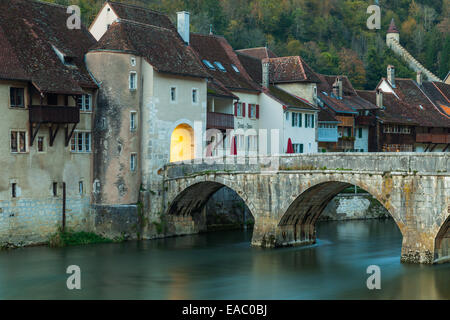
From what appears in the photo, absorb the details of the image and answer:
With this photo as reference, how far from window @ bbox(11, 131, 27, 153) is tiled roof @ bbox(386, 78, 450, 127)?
153 ft

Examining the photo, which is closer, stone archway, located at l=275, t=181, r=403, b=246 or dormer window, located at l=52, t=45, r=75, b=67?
stone archway, located at l=275, t=181, r=403, b=246

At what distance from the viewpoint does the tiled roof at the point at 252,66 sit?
208ft

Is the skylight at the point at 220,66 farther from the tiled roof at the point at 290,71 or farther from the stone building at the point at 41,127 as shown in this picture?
the stone building at the point at 41,127

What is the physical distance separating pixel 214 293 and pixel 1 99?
16.9m

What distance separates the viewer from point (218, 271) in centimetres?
3778

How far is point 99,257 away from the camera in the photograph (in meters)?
41.1

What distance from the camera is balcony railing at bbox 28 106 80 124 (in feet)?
140

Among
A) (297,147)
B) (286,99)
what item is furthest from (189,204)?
(297,147)

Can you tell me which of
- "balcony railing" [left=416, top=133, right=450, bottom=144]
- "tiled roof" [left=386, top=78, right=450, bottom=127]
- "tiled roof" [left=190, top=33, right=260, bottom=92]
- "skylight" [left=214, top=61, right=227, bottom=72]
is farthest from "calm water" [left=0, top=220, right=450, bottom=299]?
"tiled roof" [left=386, top=78, right=450, bottom=127]

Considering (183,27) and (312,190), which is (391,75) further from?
(312,190)

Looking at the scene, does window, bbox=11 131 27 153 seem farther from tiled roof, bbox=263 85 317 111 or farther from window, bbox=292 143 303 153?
window, bbox=292 143 303 153

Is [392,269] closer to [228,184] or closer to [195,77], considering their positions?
[228,184]
